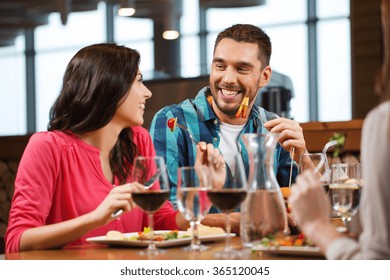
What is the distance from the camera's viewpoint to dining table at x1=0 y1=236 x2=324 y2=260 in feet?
4.33

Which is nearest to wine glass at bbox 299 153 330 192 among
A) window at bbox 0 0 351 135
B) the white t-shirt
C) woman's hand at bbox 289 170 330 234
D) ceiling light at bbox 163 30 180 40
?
woman's hand at bbox 289 170 330 234

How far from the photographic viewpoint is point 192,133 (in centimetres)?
251

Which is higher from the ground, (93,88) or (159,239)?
(93,88)

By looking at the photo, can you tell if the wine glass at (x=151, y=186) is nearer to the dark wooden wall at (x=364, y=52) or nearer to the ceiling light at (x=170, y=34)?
the dark wooden wall at (x=364, y=52)

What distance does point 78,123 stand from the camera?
1.87 meters

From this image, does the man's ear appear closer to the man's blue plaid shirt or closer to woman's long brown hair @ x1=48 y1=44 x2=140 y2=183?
the man's blue plaid shirt

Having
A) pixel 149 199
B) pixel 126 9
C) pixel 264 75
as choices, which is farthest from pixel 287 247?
pixel 126 9

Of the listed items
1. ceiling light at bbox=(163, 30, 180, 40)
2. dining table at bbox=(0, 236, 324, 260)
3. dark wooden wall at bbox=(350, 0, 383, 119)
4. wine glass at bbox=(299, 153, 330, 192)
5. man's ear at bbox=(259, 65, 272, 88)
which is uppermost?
ceiling light at bbox=(163, 30, 180, 40)

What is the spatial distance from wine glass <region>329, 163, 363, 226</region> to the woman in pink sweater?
0.46m

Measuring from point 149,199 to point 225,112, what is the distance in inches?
48.6

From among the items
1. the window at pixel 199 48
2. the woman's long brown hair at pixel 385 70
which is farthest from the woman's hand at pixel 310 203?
the window at pixel 199 48

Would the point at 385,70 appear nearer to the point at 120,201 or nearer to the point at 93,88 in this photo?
the point at 120,201

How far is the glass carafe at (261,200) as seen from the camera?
1.32 metres

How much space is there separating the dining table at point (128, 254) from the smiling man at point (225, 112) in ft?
2.87
